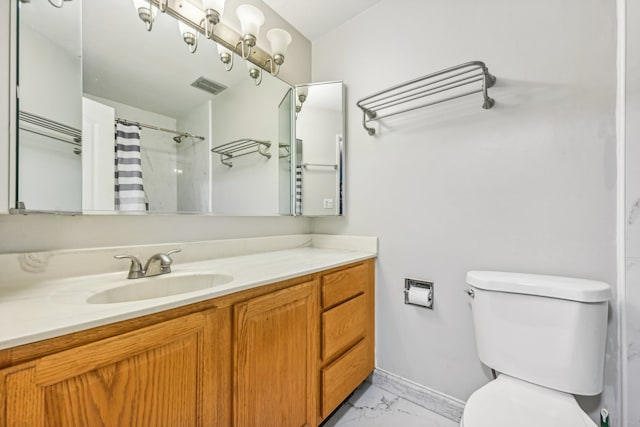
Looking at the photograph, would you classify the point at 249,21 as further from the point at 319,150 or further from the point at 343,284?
the point at 343,284

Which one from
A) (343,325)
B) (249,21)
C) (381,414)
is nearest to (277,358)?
(343,325)

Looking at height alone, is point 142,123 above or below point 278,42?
below

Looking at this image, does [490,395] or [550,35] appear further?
[550,35]

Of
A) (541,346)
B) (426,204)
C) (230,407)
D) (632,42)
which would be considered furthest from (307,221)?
(632,42)

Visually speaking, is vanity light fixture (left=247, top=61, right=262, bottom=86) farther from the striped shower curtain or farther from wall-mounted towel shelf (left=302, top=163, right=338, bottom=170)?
the striped shower curtain

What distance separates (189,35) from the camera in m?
1.28

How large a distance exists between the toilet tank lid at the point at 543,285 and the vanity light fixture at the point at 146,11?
1793mm

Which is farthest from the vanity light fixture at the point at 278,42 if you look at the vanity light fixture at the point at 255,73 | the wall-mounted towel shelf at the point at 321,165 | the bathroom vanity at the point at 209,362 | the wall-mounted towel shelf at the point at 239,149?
the bathroom vanity at the point at 209,362

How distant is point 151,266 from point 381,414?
132 centimetres

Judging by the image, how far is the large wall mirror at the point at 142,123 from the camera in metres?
0.87

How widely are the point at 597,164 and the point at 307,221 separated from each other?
1544 millimetres

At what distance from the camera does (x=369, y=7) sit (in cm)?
165

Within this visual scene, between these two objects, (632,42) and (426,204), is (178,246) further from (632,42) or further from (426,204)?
(632,42)

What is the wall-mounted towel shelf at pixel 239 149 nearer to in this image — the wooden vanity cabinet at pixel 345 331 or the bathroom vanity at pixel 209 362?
the bathroom vanity at pixel 209 362
